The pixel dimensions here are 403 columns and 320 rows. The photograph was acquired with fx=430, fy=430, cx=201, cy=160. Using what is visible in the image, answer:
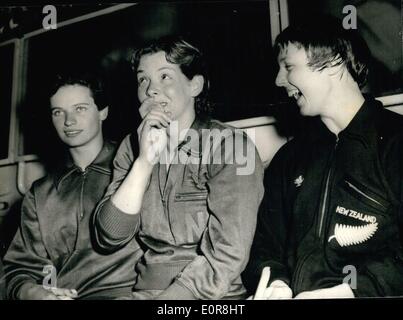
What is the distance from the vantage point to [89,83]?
1.31 m

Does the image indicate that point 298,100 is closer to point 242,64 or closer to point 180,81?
point 242,64

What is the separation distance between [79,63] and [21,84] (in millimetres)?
239

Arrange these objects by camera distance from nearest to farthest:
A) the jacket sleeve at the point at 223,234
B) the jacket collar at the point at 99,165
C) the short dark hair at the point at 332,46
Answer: the jacket sleeve at the point at 223,234 < the short dark hair at the point at 332,46 < the jacket collar at the point at 99,165

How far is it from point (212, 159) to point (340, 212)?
0.34 meters

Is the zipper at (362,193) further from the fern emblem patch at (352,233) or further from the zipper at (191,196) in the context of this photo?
the zipper at (191,196)

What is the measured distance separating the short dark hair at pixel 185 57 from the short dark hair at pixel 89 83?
5.6 inches

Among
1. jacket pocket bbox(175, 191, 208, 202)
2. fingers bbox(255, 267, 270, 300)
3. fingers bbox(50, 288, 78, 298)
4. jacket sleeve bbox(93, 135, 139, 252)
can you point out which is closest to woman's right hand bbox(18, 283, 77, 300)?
fingers bbox(50, 288, 78, 298)

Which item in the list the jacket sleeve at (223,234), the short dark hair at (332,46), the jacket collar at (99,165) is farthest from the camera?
the jacket collar at (99,165)

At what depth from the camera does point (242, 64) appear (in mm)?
1250

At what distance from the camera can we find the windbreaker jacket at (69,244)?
1.16 m

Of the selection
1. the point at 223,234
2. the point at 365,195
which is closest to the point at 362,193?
the point at 365,195

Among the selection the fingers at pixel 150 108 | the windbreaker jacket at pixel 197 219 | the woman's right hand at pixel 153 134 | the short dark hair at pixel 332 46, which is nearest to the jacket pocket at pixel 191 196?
the windbreaker jacket at pixel 197 219

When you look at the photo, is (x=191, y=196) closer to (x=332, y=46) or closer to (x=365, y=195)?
(x=365, y=195)
